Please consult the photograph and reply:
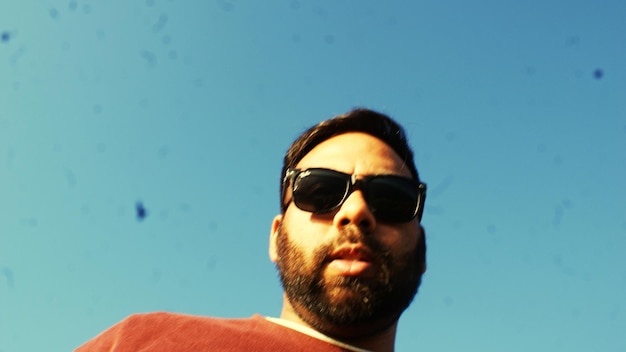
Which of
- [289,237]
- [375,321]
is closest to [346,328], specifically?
[375,321]

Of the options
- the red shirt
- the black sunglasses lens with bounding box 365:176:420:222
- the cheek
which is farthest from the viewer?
the black sunglasses lens with bounding box 365:176:420:222

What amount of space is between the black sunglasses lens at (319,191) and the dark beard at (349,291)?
10.7 inches

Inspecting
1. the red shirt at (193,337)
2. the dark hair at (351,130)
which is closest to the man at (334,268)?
the red shirt at (193,337)

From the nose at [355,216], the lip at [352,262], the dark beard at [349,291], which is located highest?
the nose at [355,216]

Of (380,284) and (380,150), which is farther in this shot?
(380,150)

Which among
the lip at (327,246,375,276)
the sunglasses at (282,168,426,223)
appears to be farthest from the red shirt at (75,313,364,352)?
the sunglasses at (282,168,426,223)

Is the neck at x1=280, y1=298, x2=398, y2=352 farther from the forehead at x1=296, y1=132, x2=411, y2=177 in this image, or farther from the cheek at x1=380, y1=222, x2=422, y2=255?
the forehead at x1=296, y1=132, x2=411, y2=177

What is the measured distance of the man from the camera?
274 cm

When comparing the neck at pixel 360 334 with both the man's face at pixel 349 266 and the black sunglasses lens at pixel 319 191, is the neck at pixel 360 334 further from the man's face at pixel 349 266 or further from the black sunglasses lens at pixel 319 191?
the black sunglasses lens at pixel 319 191

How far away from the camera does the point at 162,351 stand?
2566 millimetres

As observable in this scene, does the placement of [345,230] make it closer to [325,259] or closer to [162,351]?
[325,259]

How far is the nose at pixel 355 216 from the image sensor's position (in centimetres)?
297

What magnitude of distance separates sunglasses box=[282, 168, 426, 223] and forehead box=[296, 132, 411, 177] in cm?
8

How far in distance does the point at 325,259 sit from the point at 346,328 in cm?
39
